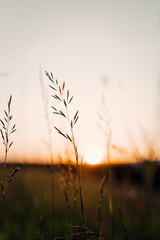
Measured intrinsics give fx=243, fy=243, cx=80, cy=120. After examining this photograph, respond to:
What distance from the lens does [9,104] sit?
93 cm

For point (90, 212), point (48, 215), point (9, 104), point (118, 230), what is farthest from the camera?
point (90, 212)

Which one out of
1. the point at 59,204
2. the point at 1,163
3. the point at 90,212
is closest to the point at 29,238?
the point at 1,163

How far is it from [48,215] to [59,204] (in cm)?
119

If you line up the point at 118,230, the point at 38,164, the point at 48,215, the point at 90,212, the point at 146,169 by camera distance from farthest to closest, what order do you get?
1. the point at 90,212
2. the point at 48,215
3. the point at 118,230
4. the point at 38,164
5. the point at 146,169

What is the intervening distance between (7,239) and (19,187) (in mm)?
3245

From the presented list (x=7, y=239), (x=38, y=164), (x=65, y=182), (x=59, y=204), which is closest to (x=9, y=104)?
(x=65, y=182)

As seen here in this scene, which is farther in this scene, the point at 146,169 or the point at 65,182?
the point at 146,169

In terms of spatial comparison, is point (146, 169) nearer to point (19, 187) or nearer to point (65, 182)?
point (65, 182)

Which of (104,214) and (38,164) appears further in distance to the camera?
(104,214)

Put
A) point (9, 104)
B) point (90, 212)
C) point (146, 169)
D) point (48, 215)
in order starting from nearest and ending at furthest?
1. point (9, 104)
2. point (146, 169)
3. point (48, 215)
4. point (90, 212)

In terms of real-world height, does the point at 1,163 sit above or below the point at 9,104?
below

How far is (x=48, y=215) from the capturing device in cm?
425

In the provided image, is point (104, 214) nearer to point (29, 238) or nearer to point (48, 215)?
point (48, 215)

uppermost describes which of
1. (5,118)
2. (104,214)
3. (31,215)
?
(5,118)
